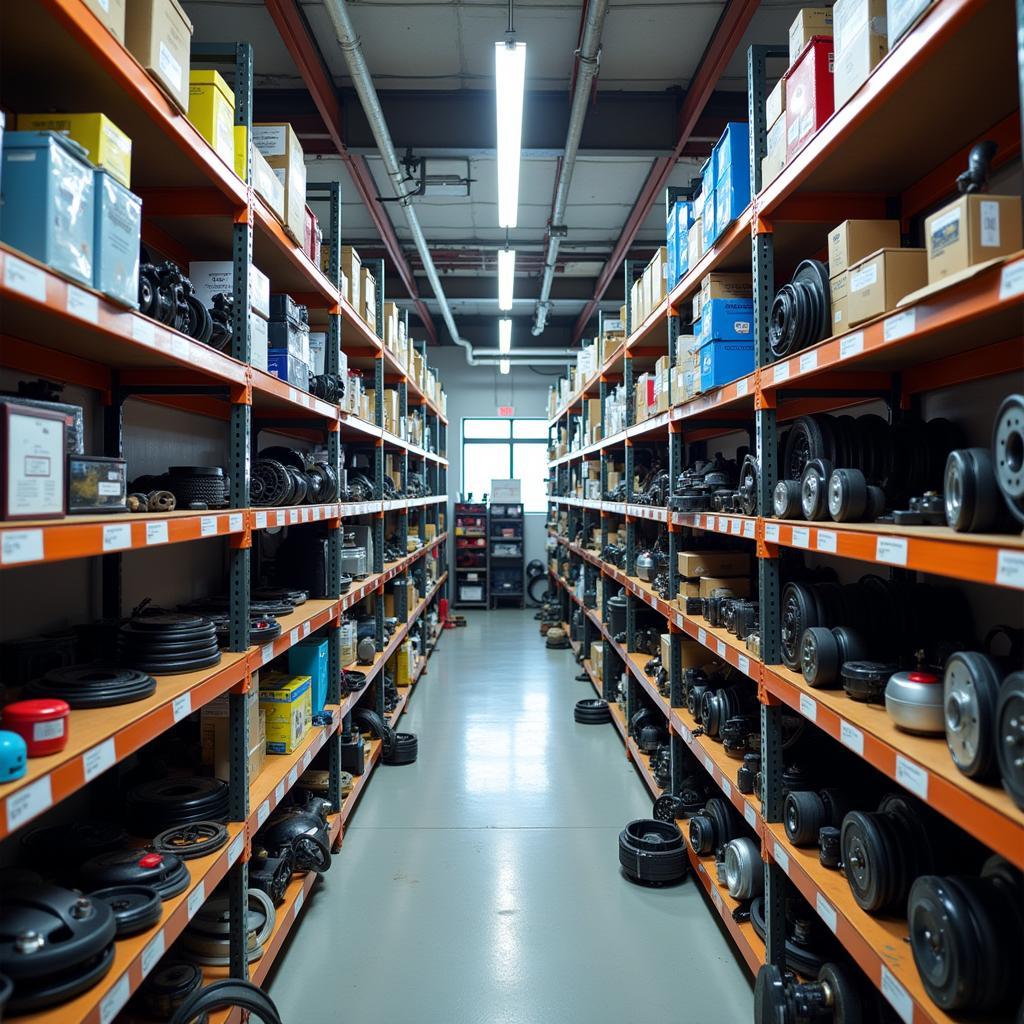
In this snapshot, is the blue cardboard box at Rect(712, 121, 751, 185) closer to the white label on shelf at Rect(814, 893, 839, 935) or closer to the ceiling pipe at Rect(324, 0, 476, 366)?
the ceiling pipe at Rect(324, 0, 476, 366)

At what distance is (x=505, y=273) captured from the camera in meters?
7.19

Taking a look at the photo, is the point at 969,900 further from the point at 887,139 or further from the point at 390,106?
the point at 390,106

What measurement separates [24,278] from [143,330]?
18.1 inches

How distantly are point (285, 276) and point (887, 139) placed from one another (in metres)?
2.37

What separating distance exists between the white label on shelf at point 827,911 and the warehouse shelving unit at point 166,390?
1.57m

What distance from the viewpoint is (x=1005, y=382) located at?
2.21 meters

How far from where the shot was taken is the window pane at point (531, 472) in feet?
44.2

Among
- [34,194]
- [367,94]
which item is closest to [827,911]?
[34,194]

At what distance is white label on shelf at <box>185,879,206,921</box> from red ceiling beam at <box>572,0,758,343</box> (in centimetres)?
433

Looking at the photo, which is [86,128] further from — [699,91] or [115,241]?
[699,91]

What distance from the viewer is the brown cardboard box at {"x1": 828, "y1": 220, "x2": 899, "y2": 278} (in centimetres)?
208

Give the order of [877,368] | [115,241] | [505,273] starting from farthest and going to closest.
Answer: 1. [505,273]
2. [877,368]
3. [115,241]

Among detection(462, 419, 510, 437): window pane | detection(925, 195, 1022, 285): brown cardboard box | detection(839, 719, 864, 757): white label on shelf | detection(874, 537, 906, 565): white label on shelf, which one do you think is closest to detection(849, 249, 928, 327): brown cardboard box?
detection(925, 195, 1022, 285): brown cardboard box

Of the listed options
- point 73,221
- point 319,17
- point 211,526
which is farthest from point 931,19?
point 319,17
